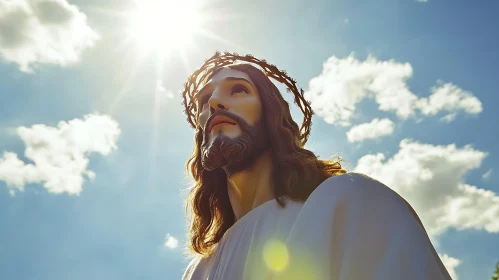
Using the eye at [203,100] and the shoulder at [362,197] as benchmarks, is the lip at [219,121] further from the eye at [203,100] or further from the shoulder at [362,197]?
the shoulder at [362,197]

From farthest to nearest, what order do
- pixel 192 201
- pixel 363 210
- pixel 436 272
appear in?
pixel 192 201
pixel 363 210
pixel 436 272

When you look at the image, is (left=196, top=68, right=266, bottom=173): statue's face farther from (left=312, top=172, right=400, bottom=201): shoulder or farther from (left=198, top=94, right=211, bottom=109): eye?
(left=312, top=172, right=400, bottom=201): shoulder

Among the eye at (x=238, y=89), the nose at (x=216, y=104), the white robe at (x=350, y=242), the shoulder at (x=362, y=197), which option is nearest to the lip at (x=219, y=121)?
the nose at (x=216, y=104)

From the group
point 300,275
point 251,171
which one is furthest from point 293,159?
point 300,275

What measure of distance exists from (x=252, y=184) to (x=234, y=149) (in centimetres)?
48

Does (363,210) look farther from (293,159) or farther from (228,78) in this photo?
(228,78)

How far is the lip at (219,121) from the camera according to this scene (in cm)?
550

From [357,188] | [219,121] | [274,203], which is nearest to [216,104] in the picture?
[219,121]

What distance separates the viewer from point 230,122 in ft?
18.1

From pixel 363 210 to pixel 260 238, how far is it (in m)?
1.13

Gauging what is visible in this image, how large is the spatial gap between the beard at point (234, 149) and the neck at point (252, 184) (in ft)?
0.21

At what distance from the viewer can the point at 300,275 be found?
3506 mm

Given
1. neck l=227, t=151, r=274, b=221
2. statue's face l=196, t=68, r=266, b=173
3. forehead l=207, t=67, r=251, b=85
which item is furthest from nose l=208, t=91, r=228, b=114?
neck l=227, t=151, r=274, b=221

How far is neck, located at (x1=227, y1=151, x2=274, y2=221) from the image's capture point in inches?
216
